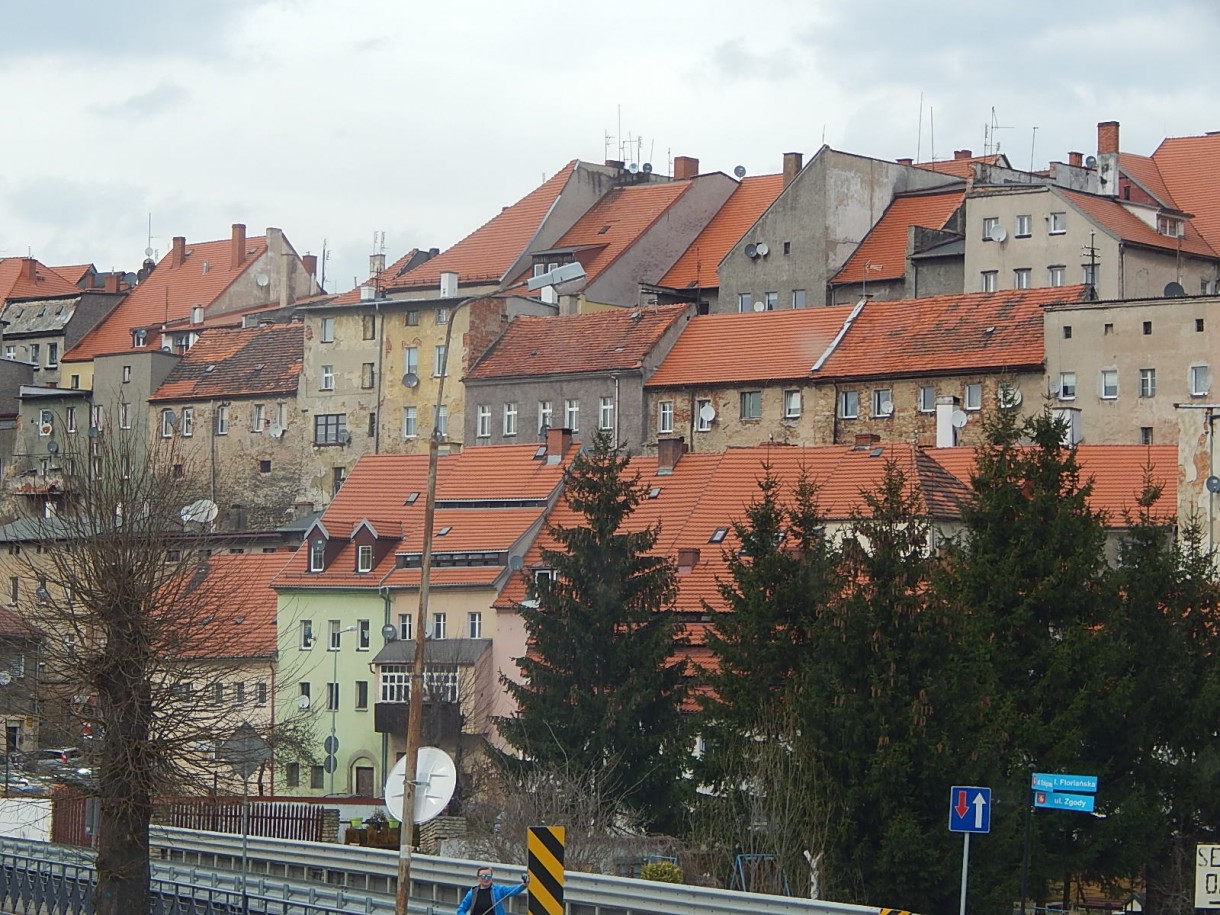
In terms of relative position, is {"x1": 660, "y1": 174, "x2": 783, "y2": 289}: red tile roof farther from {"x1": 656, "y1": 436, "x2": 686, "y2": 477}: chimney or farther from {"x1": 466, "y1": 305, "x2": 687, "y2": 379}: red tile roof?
{"x1": 656, "y1": 436, "x2": 686, "y2": 477}: chimney

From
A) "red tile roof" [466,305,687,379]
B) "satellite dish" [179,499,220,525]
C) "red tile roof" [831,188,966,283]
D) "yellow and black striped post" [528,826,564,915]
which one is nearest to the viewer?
"yellow and black striped post" [528,826,564,915]

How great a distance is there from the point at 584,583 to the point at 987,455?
1224cm

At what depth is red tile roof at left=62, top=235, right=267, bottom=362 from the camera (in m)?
129

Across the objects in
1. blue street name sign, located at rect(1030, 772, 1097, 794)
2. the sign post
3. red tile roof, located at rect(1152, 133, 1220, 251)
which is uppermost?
red tile roof, located at rect(1152, 133, 1220, 251)

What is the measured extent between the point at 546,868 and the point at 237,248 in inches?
4367

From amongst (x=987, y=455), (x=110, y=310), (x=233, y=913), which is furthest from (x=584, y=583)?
(x=110, y=310)

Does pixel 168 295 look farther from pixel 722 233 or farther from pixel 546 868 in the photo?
pixel 546 868

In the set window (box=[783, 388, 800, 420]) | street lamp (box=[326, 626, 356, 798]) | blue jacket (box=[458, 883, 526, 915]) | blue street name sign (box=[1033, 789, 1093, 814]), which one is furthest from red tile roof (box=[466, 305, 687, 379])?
blue jacket (box=[458, 883, 526, 915])

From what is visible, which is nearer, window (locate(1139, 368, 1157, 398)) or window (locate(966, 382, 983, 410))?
window (locate(1139, 368, 1157, 398))

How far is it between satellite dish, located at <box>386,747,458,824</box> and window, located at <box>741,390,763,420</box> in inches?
2277

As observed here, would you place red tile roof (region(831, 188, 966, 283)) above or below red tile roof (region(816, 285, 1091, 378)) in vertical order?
above

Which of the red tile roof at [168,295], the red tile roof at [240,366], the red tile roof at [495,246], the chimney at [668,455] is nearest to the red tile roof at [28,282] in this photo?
the red tile roof at [168,295]

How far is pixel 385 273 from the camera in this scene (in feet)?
367

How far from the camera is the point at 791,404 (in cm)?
8381
